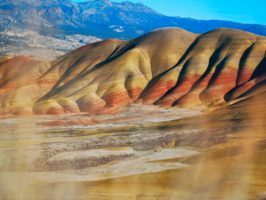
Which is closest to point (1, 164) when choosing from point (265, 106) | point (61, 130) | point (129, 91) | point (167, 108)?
point (61, 130)

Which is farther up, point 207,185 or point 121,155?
point 207,185

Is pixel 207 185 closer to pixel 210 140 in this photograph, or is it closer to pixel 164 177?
pixel 164 177

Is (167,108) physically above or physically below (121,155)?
below

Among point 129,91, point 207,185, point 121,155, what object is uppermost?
point 207,185

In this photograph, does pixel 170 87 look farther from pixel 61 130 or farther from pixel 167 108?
pixel 61 130

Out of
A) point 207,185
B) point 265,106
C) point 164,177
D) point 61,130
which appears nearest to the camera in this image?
point 207,185

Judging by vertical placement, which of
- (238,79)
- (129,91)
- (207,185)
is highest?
(207,185)

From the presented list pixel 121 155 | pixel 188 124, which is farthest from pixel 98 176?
pixel 188 124

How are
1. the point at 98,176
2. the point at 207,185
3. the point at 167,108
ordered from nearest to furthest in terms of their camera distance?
the point at 207,185 → the point at 98,176 → the point at 167,108

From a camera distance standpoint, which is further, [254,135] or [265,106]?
[265,106]
